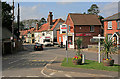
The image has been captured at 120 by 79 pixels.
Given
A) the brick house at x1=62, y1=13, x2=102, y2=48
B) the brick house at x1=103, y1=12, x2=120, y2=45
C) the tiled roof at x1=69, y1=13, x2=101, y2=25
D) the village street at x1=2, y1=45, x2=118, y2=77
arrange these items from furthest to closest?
the tiled roof at x1=69, y1=13, x2=101, y2=25 < the brick house at x1=62, y1=13, x2=102, y2=48 < the brick house at x1=103, y1=12, x2=120, y2=45 < the village street at x1=2, y1=45, x2=118, y2=77

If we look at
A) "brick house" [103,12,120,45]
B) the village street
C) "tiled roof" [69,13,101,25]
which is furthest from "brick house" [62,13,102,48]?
the village street

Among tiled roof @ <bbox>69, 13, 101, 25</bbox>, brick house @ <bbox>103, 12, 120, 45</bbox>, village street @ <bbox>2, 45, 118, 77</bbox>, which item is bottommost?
village street @ <bbox>2, 45, 118, 77</bbox>

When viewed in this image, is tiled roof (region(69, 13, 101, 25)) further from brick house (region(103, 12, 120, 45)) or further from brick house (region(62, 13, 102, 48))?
brick house (region(103, 12, 120, 45))

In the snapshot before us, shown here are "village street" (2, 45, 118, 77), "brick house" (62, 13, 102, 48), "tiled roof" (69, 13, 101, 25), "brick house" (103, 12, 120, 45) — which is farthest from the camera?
"tiled roof" (69, 13, 101, 25)

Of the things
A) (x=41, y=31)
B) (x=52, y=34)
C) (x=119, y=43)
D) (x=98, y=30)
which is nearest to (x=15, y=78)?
(x=119, y=43)

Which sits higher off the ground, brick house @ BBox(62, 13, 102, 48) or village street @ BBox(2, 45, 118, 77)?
brick house @ BBox(62, 13, 102, 48)

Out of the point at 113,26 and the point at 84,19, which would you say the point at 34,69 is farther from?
the point at 84,19

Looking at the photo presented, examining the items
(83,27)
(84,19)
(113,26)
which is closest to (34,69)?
(113,26)

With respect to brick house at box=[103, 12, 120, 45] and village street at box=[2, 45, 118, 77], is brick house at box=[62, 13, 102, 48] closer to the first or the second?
brick house at box=[103, 12, 120, 45]

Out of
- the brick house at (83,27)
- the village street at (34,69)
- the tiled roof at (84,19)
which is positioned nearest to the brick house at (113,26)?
the brick house at (83,27)

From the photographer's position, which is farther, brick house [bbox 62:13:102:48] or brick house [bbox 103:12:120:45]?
brick house [bbox 62:13:102:48]

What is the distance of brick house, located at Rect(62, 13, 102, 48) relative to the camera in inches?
1845

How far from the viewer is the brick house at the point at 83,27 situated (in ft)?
154

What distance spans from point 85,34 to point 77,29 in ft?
8.07
